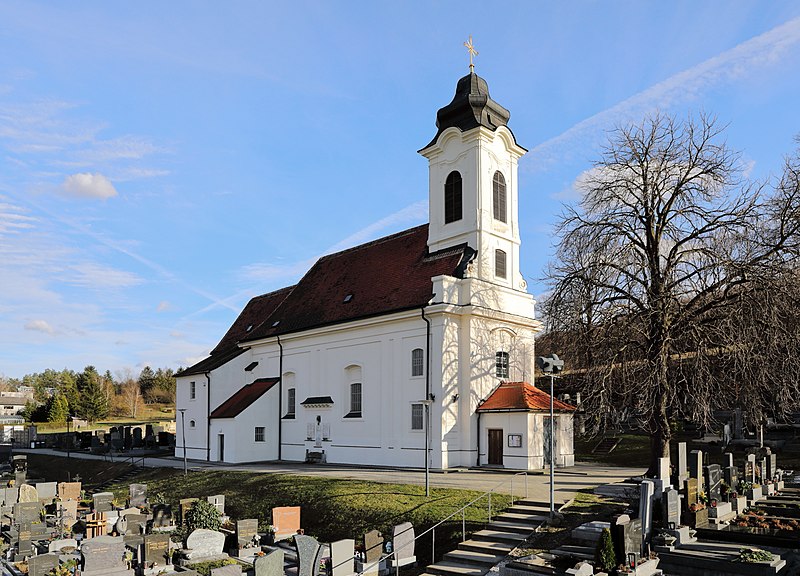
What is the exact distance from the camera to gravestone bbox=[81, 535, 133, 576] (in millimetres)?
16688

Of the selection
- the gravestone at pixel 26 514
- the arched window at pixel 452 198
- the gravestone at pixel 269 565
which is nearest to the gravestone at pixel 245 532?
the gravestone at pixel 269 565

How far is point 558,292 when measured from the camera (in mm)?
23703

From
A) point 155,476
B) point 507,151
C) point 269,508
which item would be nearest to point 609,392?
point 269,508

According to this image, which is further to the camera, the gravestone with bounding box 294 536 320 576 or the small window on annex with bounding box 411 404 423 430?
the small window on annex with bounding box 411 404 423 430

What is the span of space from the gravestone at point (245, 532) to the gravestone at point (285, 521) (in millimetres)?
1003

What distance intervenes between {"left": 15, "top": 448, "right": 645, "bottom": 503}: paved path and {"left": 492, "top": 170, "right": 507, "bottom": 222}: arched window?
39.0 feet

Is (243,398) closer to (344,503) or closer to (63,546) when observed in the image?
A: (344,503)

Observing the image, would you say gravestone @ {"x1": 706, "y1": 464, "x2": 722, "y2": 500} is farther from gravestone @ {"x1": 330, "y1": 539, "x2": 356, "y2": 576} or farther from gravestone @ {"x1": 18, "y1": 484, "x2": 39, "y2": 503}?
gravestone @ {"x1": 18, "y1": 484, "x2": 39, "y2": 503}

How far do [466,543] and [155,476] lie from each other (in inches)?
901

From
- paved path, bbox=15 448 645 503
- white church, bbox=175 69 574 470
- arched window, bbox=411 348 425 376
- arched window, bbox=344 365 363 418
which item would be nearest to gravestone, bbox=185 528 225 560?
paved path, bbox=15 448 645 503

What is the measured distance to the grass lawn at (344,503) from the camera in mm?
19656

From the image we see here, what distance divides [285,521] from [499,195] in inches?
725

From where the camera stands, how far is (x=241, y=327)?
47844mm

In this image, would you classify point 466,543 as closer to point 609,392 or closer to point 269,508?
point 609,392
